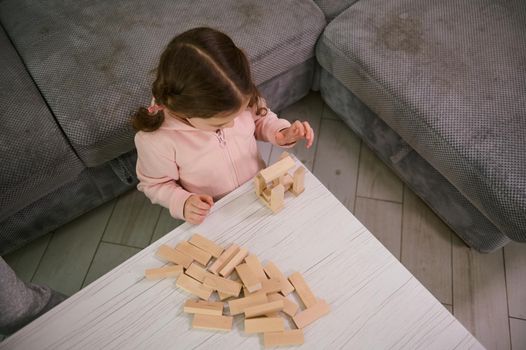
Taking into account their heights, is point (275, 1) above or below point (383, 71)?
above

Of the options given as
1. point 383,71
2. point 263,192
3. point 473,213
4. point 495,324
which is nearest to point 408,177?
point 473,213

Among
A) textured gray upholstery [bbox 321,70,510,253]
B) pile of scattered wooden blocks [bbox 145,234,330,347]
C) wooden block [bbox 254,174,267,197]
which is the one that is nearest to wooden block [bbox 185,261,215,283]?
pile of scattered wooden blocks [bbox 145,234,330,347]

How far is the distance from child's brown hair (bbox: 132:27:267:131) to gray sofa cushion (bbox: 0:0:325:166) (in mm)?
444

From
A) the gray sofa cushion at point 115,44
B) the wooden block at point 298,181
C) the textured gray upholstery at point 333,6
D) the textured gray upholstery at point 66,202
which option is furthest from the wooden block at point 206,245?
the textured gray upholstery at point 333,6

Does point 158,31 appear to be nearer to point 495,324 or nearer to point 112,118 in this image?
point 112,118

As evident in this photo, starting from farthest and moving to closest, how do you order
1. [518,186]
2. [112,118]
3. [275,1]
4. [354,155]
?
1. [354,155]
2. [275,1]
3. [112,118]
4. [518,186]

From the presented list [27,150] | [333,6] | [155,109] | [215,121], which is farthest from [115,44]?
[333,6]

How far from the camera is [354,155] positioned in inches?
61.9

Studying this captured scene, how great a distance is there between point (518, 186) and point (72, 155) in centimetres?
118

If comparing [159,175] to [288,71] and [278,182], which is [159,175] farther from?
[288,71]

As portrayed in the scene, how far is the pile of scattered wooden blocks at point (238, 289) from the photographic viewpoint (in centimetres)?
70

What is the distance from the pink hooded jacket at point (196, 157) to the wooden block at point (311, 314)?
0.34 metres

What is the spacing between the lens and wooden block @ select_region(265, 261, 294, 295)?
0.74 meters

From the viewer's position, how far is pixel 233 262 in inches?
29.9
